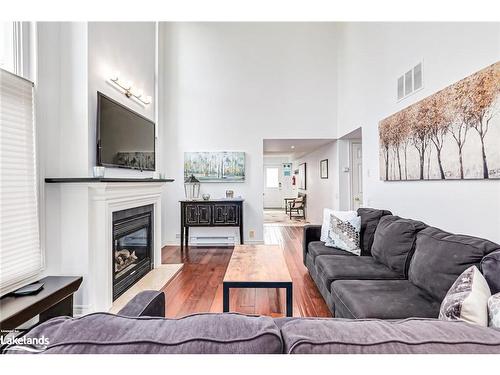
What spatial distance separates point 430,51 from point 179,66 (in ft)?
13.9

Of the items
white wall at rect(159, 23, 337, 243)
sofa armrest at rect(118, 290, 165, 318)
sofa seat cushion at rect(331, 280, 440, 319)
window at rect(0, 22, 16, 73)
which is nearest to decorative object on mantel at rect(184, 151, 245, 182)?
white wall at rect(159, 23, 337, 243)

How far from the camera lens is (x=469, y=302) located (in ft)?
3.66

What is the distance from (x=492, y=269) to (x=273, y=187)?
1113cm

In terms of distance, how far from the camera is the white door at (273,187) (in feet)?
40.9

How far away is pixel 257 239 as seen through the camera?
18.0 feet

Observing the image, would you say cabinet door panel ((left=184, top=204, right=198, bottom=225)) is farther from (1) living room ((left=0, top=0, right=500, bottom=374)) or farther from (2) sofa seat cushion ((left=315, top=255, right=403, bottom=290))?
(2) sofa seat cushion ((left=315, top=255, right=403, bottom=290))

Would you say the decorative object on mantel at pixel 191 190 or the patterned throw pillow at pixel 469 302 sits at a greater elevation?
the decorative object on mantel at pixel 191 190

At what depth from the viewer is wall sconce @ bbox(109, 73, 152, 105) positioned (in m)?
3.07

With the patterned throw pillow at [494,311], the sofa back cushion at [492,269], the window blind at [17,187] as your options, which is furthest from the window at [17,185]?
the sofa back cushion at [492,269]

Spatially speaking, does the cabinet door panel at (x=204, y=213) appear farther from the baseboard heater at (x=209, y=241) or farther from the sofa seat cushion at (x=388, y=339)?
the sofa seat cushion at (x=388, y=339)

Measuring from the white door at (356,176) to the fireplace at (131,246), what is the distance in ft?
12.3

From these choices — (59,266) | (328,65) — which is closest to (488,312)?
(59,266)
